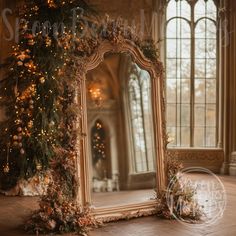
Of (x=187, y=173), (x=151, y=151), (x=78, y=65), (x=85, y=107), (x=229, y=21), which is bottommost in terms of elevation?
(x=187, y=173)

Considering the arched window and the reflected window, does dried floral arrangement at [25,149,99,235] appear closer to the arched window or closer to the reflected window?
the reflected window

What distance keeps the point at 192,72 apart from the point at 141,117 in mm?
5332

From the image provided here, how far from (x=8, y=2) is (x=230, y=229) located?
19.7ft

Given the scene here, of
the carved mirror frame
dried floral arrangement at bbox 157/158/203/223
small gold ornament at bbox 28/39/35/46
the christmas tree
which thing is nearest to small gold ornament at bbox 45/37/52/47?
the christmas tree

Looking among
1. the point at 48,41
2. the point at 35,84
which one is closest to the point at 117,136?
the point at 35,84

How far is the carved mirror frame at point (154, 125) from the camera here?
520cm

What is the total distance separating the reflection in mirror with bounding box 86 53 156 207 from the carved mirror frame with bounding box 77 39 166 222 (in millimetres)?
84

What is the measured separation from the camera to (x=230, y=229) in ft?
16.3

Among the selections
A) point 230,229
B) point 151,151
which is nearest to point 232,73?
point 151,151

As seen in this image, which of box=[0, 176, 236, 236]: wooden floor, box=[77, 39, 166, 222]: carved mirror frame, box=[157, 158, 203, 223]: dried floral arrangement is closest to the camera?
box=[0, 176, 236, 236]: wooden floor

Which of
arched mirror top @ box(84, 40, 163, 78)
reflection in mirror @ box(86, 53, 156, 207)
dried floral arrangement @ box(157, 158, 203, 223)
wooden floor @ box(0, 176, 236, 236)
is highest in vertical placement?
arched mirror top @ box(84, 40, 163, 78)

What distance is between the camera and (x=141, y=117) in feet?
18.8

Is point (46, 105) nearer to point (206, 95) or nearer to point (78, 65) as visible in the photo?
point (78, 65)

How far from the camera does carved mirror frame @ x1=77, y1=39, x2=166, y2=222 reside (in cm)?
520
